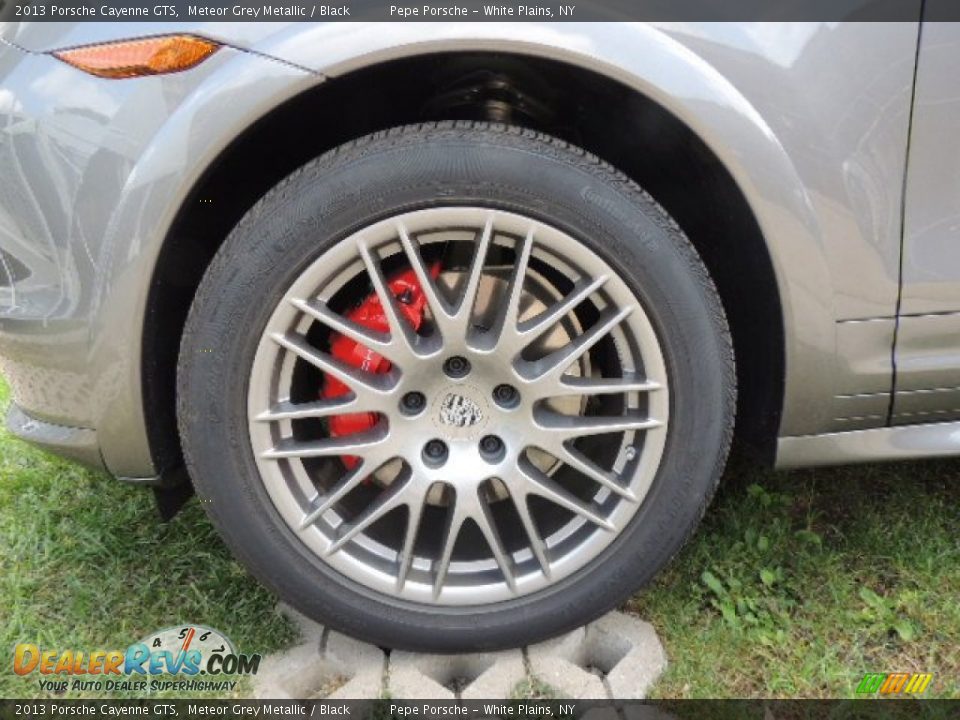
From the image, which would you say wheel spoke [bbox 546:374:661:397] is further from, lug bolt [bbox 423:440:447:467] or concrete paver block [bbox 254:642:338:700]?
concrete paver block [bbox 254:642:338:700]

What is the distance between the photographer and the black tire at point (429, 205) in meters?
1.69

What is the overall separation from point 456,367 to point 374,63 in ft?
1.92

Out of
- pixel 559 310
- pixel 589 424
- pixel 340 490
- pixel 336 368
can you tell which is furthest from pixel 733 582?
pixel 336 368

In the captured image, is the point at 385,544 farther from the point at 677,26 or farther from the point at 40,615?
the point at 677,26

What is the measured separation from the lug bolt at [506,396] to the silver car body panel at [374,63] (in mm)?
547

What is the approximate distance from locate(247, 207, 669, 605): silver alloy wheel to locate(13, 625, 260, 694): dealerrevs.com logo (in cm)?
36

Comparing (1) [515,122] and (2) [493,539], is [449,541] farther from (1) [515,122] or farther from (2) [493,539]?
(1) [515,122]

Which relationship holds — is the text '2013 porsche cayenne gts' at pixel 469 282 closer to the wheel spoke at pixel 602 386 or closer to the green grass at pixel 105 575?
the wheel spoke at pixel 602 386

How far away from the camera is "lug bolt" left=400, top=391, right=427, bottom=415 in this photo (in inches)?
71.9

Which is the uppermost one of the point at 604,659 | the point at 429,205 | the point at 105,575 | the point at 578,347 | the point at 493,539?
the point at 429,205


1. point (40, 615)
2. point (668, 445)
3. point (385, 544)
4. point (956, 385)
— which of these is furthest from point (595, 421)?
Result: point (40, 615)

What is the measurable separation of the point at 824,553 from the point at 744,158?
1081 mm

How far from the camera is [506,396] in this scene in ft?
6.03

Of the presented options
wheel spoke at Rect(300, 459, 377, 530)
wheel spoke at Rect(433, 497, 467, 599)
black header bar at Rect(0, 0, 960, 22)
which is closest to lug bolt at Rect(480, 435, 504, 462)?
wheel spoke at Rect(433, 497, 467, 599)
